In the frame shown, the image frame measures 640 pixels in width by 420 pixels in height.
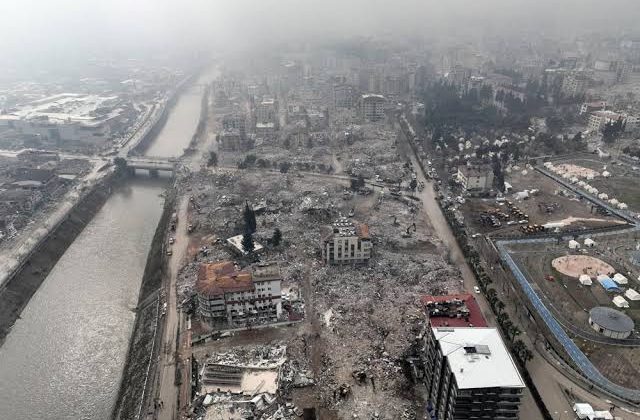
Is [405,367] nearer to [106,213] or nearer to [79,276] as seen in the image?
[79,276]

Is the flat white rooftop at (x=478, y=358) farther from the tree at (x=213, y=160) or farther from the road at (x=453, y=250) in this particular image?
the tree at (x=213, y=160)

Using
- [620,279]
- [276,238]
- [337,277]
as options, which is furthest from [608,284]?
[276,238]

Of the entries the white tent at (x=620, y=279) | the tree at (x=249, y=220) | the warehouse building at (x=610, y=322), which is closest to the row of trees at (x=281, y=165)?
the tree at (x=249, y=220)

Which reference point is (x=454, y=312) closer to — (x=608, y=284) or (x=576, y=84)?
(x=608, y=284)

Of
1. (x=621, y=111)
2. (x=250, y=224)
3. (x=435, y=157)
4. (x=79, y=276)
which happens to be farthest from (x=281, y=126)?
(x=621, y=111)

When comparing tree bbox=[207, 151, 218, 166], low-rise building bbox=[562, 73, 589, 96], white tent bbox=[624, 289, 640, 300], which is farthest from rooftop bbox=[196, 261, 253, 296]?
low-rise building bbox=[562, 73, 589, 96]
